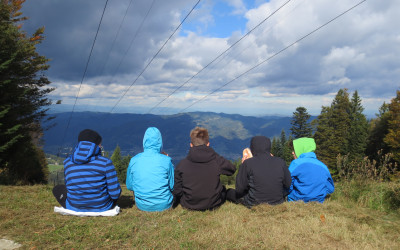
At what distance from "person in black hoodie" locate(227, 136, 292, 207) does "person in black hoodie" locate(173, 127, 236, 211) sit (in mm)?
361

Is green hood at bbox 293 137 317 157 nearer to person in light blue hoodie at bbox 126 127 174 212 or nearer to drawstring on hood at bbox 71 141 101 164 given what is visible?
person in light blue hoodie at bbox 126 127 174 212

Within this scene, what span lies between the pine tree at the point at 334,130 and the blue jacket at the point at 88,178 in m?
46.0

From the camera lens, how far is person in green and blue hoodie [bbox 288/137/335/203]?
5.27 metres

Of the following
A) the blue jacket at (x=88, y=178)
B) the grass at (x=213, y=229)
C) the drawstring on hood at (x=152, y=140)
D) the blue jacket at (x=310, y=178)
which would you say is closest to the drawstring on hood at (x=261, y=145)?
the blue jacket at (x=310, y=178)

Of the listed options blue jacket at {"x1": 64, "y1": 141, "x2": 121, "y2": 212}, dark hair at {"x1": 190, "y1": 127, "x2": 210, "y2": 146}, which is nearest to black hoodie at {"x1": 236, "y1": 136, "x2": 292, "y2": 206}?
dark hair at {"x1": 190, "y1": 127, "x2": 210, "y2": 146}

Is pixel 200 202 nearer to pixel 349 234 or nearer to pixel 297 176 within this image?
pixel 297 176

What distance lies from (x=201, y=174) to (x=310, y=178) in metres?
2.53

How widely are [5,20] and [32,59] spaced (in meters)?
5.79

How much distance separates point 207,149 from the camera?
4996mm

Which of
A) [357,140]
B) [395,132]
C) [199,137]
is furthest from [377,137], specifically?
[199,137]

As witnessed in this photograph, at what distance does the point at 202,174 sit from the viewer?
193 inches

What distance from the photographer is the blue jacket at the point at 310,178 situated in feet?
17.3

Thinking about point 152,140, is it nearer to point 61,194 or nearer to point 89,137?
point 89,137

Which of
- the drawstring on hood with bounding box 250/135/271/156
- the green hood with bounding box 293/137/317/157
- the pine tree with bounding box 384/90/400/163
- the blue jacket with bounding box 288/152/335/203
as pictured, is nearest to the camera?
the drawstring on hood with bounding box 250/135/271/156
